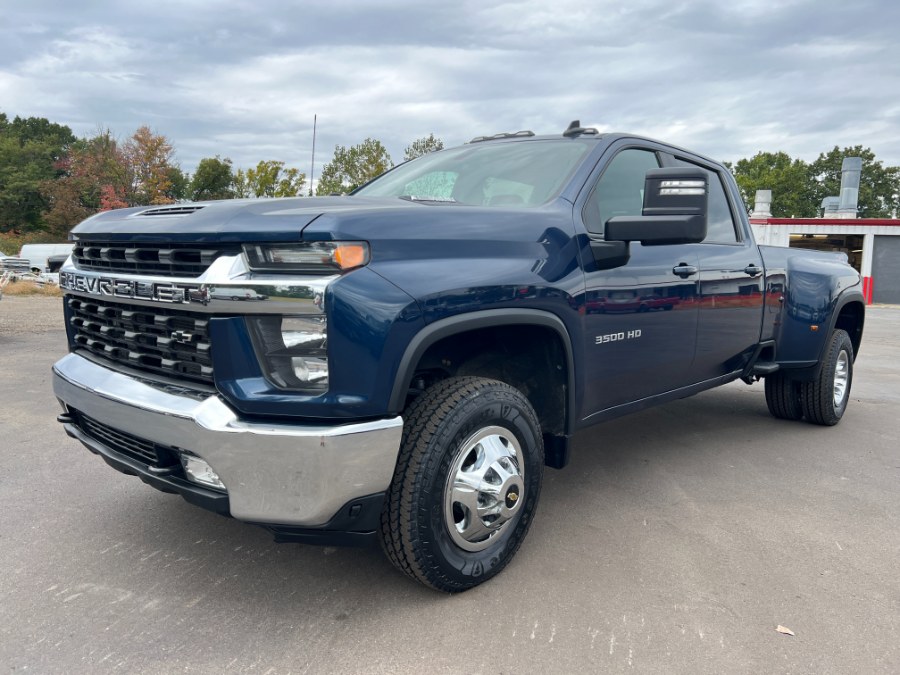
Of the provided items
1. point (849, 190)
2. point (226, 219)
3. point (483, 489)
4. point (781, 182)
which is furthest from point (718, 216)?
point (781, 182)

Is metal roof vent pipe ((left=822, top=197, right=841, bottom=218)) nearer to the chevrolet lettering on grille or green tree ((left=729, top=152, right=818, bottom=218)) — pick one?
green tree ((left=729, top=152, right=818, bottom=218))

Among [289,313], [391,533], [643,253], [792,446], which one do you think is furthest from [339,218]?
[792,446]

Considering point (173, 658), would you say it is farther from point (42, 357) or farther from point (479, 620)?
point (42, 357)

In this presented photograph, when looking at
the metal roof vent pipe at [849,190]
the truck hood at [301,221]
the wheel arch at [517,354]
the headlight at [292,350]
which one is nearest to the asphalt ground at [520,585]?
the wheel arch at [517,354]

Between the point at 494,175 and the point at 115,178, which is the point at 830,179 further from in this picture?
the point at 494,175

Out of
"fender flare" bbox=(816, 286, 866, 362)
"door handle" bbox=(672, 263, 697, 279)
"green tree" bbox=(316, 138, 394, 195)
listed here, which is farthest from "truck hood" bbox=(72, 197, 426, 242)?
"green tree" bbox=(316, 138, 394, 195)

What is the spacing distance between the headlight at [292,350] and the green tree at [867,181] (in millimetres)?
80682

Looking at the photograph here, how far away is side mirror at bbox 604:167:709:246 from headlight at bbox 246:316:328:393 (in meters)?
1.45

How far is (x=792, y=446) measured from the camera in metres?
4.80

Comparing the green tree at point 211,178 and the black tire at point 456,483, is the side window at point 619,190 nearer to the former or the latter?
the black tire at point 456,483

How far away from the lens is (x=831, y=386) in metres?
5.16

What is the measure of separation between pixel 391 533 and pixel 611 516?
144 cm

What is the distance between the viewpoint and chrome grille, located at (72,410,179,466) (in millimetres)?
2412

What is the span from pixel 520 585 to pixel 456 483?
0.54 metres
